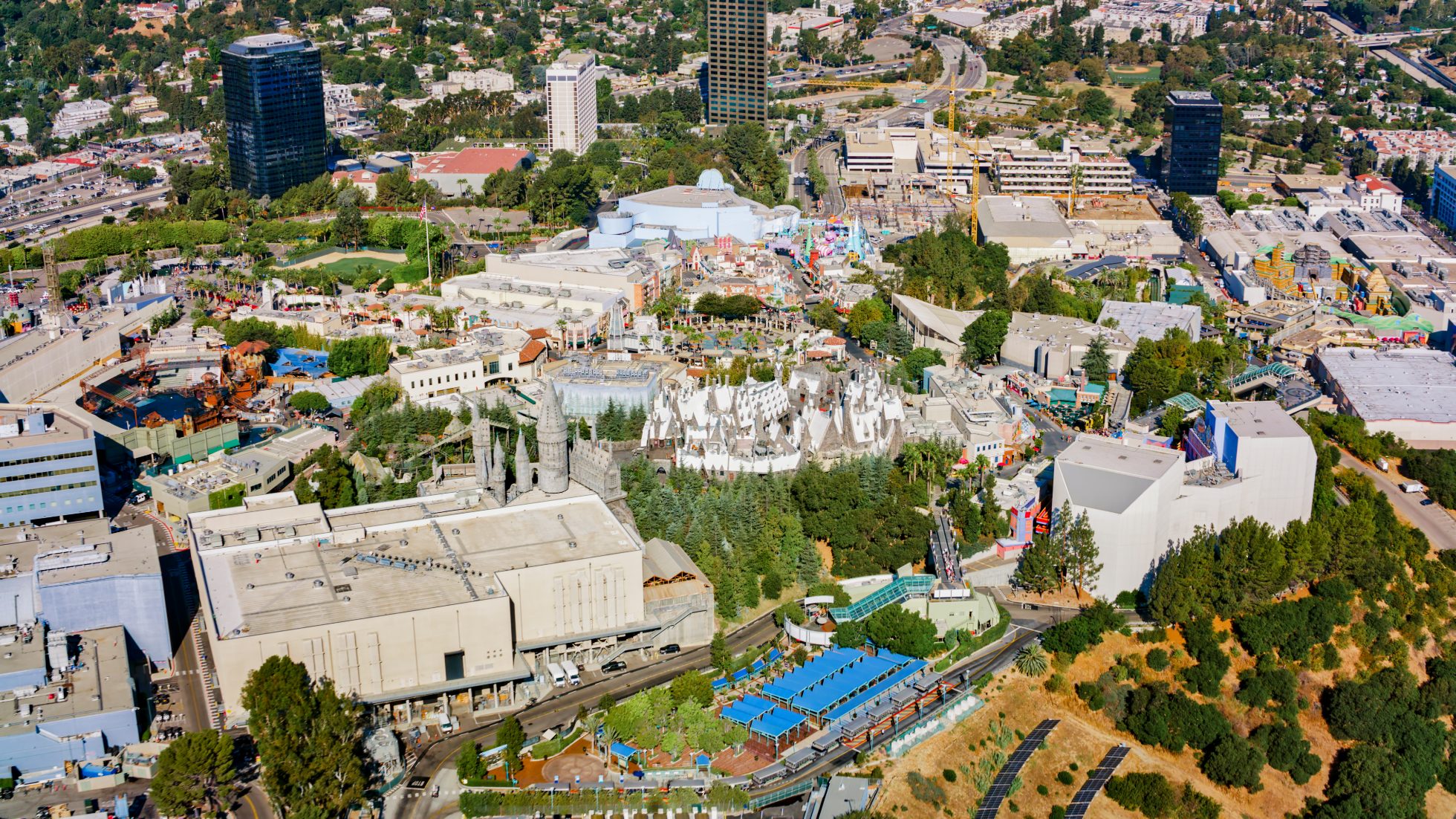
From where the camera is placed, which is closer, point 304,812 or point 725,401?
point 304,812

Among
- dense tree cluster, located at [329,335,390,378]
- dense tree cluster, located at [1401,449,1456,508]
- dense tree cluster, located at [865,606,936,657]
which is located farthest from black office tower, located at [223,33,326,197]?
dense tree cluster, located at [1401,449,1456,508]

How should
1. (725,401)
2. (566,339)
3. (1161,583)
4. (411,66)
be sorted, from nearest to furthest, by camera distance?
(1161,583)
(725,401)
(566,339)
(411,66)

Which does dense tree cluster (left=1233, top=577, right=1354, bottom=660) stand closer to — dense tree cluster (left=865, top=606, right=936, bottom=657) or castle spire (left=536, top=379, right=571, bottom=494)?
dense tree cluster (left=865, top=606, right=936, bottom=657)

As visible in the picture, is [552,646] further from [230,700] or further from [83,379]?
[83,379]

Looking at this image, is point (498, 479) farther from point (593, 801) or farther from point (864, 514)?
point (593, 801)

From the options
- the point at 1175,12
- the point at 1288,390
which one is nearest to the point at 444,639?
the point at 1288,390

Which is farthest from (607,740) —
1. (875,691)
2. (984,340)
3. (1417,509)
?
(984,340)
